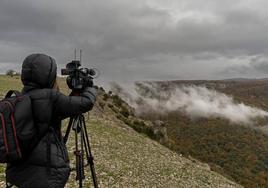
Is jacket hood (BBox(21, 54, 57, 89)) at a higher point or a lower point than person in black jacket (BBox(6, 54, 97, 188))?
higher

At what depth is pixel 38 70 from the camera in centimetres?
598

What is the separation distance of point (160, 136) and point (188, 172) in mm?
31417

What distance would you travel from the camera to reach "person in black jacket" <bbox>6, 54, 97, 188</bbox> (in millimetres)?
5949

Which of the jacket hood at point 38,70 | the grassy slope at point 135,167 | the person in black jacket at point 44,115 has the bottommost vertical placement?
the grassy slope at point 135,167

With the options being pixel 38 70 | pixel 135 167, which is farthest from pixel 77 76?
pixel 135 167

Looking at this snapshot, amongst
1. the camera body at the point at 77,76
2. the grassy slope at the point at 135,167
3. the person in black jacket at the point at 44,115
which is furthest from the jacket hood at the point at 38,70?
the grassy slope at the point at 135,167

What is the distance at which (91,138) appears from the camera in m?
24.0

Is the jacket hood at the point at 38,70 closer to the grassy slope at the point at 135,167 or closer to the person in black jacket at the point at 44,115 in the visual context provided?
the person in black jacket at the point at 44,115

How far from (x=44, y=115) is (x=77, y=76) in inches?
47.9

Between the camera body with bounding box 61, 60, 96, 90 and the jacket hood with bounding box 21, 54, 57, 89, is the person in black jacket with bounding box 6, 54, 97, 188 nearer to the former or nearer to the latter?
the jacket hood with bounding box 21, 54, 57, 89

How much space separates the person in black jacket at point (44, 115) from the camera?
595 centimetres

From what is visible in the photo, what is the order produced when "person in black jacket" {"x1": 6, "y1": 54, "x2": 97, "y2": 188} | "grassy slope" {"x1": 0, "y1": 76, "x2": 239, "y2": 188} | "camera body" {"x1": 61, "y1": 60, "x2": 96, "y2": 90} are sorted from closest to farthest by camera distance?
"person in black jacket" {"x1": 6, "y1": 54, "x2": 97, "y2": 188} < "camera body" {"x1": 61, "y1": 60, "x2": 96, "y2": 90} < "grassy slope" {"x1": 0, "y1": 76, "x2": 239, "y2": 188}

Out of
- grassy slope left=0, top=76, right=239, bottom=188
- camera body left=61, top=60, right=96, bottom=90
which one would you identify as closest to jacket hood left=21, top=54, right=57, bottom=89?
camera body left=61, top=60, right=96, bottom=90

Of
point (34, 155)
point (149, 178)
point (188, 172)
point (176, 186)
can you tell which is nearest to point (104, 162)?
point (149, 178)
